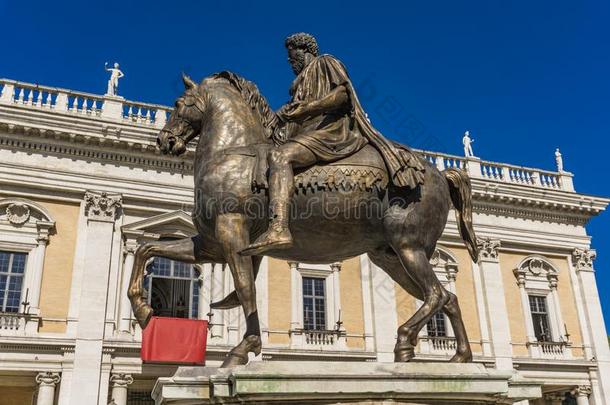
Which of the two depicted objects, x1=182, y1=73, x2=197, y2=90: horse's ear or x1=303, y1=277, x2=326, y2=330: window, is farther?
x1=303, y1=277, x2=326, y2=330: window

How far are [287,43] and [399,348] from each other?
2.83 meters

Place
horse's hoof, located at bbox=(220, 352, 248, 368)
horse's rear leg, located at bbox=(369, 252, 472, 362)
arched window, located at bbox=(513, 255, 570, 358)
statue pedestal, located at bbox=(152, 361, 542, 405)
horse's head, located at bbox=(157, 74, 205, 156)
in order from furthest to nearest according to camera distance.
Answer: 1. arched window, located at bbox=(513, 255, 570, 358)
2. horse's head, located at bbox=(157, 74, 205, 156)
3. horse's rear leg, located at bbox=(369, 252, 472, 362)
4. horse's hoof, located at bbox=(220, 352, 248, 368)
5. statue pedestal, located at bbox=(152, 361, 542, 405)

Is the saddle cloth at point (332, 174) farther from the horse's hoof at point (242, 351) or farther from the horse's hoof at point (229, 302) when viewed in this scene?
the horse's hoof at point (242, 351)

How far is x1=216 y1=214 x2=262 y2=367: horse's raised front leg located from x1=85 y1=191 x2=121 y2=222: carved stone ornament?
15.8 metres

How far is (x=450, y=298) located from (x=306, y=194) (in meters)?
1.42

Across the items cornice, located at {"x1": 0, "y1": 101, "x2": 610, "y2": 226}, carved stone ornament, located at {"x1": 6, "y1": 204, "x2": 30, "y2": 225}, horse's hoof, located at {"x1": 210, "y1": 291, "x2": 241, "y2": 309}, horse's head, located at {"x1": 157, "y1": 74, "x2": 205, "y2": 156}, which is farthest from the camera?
cornice, located at {"x1": 0, "y1": 101, "x2": 610, "y2": 226}

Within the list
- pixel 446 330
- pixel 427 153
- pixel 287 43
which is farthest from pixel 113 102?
pixel 287 43

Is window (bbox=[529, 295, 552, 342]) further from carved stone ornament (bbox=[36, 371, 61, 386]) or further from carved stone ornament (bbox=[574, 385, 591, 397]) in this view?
carved stone ornament (bbox=[36, 371, 61, 386])

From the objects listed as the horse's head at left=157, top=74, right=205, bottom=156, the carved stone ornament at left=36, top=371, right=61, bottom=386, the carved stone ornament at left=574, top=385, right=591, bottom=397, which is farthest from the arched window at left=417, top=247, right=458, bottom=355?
the horse's head at left=157, top=74, right=205, bottom=156

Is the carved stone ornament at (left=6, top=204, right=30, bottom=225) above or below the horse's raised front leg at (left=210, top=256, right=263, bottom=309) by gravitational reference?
above

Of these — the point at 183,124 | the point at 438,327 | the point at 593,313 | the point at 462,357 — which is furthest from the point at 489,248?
the point at 183,124

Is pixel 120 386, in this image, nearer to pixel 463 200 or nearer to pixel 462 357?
pixel 463 200

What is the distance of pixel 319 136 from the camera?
4.71 meters

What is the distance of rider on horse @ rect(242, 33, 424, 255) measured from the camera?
4.32m
